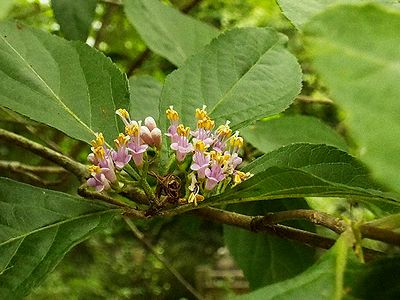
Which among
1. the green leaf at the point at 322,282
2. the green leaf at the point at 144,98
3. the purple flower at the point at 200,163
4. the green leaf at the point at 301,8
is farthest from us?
the green leaf at the point at 144,98

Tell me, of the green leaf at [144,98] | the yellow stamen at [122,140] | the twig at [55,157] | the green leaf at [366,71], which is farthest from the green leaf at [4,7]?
the green leaf at [144,98]

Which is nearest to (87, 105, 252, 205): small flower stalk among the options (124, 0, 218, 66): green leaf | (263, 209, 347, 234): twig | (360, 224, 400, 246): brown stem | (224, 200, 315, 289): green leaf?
(263, 209, 347, 234): twig

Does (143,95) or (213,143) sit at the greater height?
(213,143)

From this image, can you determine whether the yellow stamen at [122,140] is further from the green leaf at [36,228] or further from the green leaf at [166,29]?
the green leaf at [166,29]

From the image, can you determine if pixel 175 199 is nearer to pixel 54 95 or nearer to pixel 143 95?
pixel 54 95

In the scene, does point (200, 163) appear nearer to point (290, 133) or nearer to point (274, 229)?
point (274, 229)

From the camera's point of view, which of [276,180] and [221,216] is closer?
[276,180]


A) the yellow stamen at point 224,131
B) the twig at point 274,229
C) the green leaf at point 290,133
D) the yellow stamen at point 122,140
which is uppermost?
the yellow stamen at point 122,140

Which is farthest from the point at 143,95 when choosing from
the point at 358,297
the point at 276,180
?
the point at 358,297
